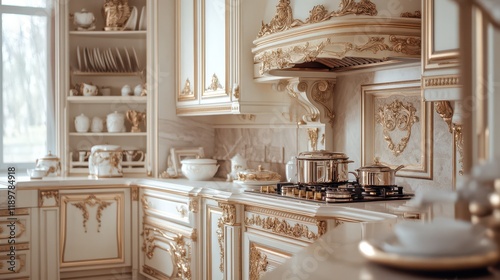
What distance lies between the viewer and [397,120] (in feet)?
10.2

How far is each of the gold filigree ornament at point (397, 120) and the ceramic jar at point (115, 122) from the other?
2.05m

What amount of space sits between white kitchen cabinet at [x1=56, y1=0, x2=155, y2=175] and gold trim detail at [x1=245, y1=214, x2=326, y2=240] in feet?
5.05

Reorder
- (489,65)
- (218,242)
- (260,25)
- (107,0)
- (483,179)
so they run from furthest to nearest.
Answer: (107,0)
(260,25)
(218,242)
(489,65)
(483,179)

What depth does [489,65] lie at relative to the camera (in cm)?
99

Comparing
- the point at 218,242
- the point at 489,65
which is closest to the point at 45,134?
the point at 218,242

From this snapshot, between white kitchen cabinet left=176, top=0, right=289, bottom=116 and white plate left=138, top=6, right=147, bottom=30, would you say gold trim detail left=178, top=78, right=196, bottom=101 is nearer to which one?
white kitchen cabinet left=176, top=0, right=289, bottom=116

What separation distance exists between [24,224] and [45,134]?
91cm

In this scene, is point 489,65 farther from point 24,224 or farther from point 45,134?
point 45,134

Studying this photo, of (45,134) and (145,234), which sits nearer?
(145,234)

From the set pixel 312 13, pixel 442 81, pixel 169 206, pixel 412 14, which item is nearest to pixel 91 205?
pixel 169 206

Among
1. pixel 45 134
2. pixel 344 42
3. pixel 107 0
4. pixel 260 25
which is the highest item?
pixel 107 0

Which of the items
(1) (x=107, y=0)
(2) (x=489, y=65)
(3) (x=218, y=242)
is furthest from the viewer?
(1) (x=107, y=0)

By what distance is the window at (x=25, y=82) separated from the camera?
4.73m

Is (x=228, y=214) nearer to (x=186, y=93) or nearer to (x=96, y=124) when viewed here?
(x=186, y=93)
